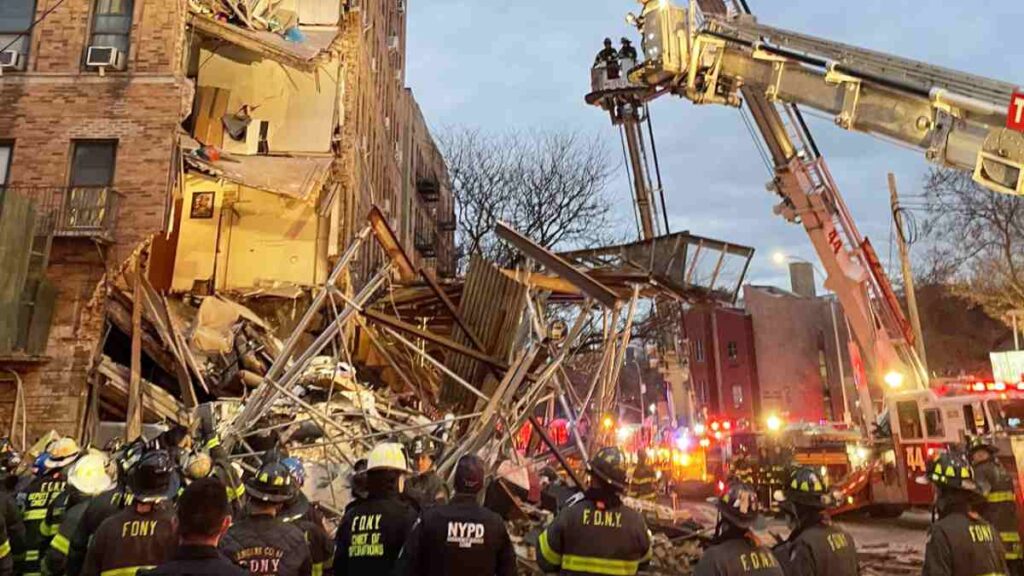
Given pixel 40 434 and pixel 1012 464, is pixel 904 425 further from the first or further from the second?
pixel 40 434

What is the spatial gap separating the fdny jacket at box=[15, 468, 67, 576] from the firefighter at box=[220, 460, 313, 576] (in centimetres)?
338

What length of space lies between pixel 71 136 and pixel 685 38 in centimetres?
1145

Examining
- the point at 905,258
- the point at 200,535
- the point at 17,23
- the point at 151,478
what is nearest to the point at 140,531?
the point at 151,478

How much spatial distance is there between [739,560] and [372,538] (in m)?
2.16

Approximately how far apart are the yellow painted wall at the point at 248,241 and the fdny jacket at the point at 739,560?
568 inches

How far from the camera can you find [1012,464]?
32.6ft

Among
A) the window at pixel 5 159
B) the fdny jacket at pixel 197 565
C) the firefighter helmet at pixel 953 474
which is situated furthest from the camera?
the window at pixel 5 159

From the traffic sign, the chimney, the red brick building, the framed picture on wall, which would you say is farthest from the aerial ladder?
the chimney

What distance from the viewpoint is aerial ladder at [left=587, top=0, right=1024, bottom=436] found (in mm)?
7344

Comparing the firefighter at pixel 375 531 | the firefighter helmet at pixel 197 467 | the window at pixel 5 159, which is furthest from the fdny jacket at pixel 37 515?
the window at pixel 5 159

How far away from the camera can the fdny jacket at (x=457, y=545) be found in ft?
12.6

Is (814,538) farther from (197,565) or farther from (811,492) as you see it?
(197,565)

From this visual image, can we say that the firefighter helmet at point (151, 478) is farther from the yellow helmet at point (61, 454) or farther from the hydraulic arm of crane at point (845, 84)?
the hydraulic arm of crane at point (845, 84)

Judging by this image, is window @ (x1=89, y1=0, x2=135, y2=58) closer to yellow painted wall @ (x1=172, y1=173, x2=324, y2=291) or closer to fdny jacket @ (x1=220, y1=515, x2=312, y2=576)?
yellow painted wall @ (x1=172, y1=173, x2=324, y2=291)
